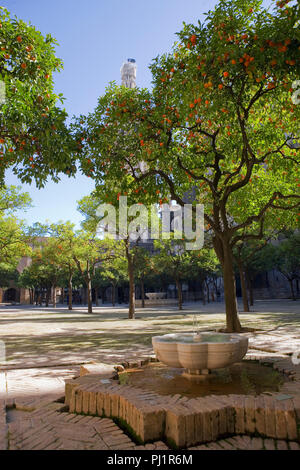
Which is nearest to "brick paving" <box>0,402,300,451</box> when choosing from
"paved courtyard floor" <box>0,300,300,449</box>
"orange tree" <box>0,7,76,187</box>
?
"paved courtyard floor" <box>0,300,300,449</box>

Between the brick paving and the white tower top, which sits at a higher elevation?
the white tower top

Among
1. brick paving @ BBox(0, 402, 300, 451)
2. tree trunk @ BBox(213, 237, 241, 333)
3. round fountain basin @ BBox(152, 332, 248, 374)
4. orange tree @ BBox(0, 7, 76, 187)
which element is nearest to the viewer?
brick paving @ BBox(0, 402, 300, 451)

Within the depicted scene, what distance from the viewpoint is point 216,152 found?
11.7m

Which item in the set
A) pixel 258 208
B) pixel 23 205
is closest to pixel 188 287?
pixel 23 205

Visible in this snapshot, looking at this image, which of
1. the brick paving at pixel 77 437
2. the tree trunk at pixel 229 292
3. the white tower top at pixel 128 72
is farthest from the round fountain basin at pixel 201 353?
the white tower top at pixel 128 72

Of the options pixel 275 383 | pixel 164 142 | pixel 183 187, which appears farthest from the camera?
pixel 183 187

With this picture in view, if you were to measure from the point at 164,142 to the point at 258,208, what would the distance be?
6.31 m

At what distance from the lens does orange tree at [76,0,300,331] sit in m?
7.09

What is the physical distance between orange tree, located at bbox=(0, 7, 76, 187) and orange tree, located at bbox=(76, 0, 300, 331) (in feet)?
6.90

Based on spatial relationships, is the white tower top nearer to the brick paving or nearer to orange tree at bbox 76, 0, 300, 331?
orange tree at bbox 76, 0, 300, 331

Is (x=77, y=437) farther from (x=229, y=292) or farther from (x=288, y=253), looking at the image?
(x=288, y=253)

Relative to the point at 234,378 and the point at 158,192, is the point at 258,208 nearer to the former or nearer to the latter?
the point at 158,192

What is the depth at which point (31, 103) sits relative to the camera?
7082mm

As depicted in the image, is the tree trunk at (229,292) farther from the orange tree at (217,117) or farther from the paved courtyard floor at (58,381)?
the paved courtyard floor at (58,381)
